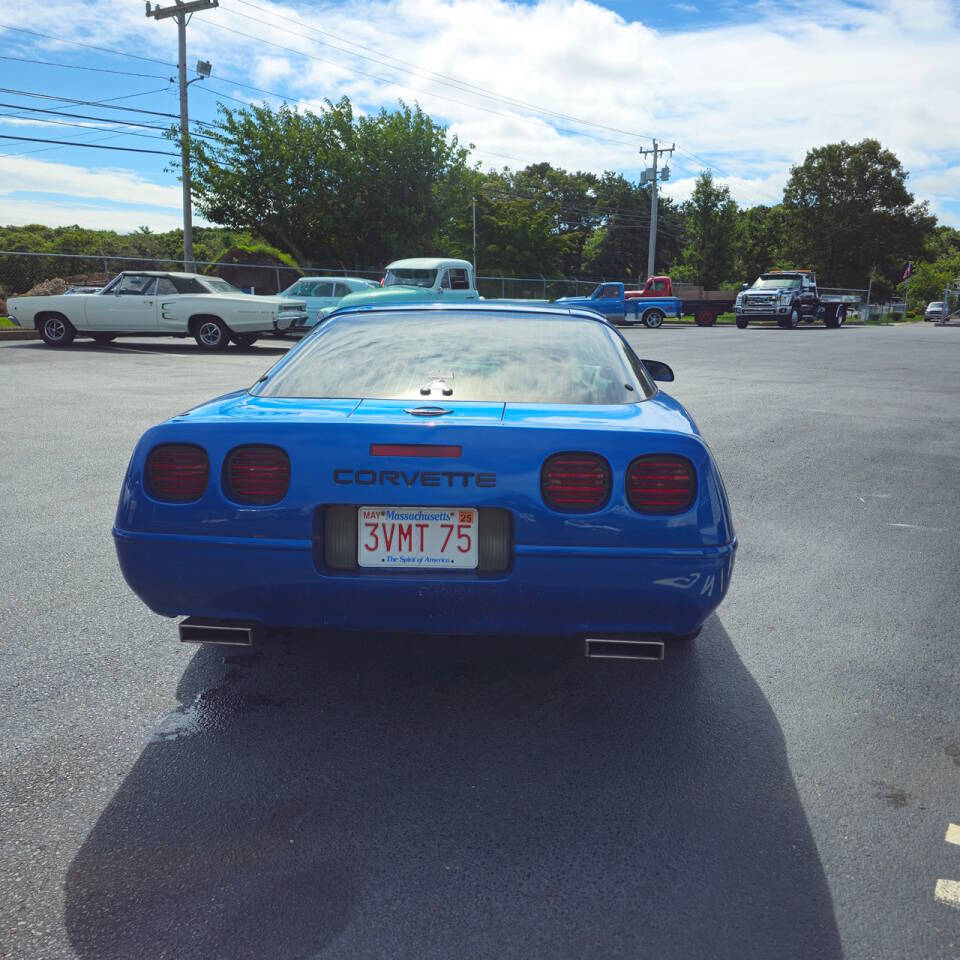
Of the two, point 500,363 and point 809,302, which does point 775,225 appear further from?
point 500,363

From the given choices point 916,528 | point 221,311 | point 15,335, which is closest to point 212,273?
point 15,335

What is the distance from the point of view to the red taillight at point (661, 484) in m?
2.51

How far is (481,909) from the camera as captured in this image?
192 centimetres

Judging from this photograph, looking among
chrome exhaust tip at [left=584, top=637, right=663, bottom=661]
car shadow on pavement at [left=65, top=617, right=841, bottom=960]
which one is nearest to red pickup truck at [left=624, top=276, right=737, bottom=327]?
car shadow on pavement at [left=65, top=617, right=841, bottom=960]

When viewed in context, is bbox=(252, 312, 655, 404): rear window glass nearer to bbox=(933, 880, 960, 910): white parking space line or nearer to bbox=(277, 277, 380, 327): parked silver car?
bbox=(933, 880, 960, 910): white parking space line

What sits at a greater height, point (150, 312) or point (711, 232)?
point (711, 232)

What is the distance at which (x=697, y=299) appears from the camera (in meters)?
38.9

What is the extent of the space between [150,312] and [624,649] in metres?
16.3

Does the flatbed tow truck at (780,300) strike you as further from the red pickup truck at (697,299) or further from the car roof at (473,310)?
the car roof at (473,310)

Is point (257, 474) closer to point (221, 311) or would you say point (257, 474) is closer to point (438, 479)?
point (438, 479)

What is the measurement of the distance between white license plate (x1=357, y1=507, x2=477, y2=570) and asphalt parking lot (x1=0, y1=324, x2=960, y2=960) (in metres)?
0.62

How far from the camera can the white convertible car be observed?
1684 cm

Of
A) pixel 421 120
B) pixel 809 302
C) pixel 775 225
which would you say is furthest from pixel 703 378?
pixel 775 225

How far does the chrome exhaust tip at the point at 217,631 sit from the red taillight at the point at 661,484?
4.11 feet
